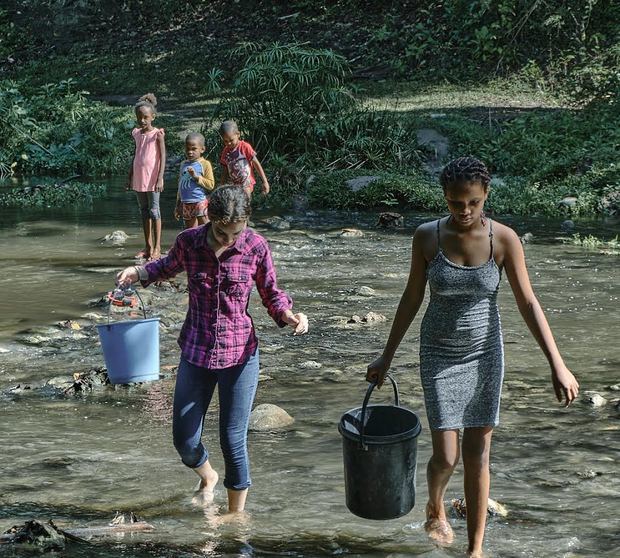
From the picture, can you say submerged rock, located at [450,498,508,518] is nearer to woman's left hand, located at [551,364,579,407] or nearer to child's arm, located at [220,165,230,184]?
woman's left hand, located at [551,364,579,407]

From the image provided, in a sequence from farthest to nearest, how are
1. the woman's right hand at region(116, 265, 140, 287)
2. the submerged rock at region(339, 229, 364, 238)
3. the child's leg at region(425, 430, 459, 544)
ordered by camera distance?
the submerged rock at region(339, 229, 364, 238)
the woman's right hand at region(116, 265, 140, 287)
the child's leg at region(425, 430, 459, 544)

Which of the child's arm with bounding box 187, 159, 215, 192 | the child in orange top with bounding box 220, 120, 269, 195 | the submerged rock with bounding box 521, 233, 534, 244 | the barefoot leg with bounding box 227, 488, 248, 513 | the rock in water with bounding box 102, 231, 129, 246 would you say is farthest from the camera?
the rock in water with bounding box 102, 231, 129, 246

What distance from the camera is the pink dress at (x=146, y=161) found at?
33.0ft

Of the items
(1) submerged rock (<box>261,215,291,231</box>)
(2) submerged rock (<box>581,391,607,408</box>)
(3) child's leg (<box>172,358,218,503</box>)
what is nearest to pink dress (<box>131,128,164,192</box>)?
(1) submerged rock (<box>261,215,291,231</box>)

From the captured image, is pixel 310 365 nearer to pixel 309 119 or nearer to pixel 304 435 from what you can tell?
pixel 304 435

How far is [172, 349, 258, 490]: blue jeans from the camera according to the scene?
4395 mm

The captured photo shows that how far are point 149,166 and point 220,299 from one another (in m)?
5.91

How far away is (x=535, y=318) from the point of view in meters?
3.95

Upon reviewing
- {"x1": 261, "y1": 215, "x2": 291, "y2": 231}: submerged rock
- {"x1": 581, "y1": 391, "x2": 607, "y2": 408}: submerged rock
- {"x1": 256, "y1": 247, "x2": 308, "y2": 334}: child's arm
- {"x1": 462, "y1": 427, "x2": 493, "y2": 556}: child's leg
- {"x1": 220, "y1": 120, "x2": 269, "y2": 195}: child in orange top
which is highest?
{"x1": 220, "y1": 120, "x2": 269, "y2": 195}: child in orange top

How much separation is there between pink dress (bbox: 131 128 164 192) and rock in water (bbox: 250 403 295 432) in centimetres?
455

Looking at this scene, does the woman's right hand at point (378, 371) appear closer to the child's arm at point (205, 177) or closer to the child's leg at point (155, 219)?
the child's arm at point (205, 177)

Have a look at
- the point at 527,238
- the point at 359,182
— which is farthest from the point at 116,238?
the point at 527,238

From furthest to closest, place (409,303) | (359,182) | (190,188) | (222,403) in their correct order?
(359,182) → (190,188) → (222,403) → (409,303)

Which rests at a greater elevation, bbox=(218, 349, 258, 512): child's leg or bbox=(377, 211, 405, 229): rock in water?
bbox=(377, 211, 405, 229): rock in water
